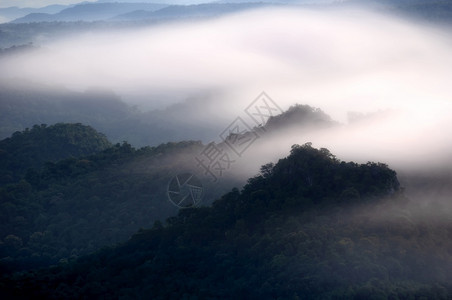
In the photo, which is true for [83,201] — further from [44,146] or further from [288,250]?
[288,250]

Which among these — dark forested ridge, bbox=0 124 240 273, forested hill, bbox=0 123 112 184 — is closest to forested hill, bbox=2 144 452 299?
dark forested ridge, bbox=0 124 240 273

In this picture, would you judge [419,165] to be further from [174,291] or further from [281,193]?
[174,291]

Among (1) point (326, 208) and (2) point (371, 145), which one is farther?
(2) point (371, 145)

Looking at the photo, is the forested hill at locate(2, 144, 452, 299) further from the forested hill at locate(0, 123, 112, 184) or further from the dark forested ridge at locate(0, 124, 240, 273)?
the forested hill at locate(0, 123, 112, 184)

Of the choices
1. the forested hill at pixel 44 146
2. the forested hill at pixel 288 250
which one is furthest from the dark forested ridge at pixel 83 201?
the forested hill at pixel 288 250

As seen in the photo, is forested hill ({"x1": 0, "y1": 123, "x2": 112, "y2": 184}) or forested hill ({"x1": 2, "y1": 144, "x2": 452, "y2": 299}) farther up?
forested hill ({"x1": 0, "y1": 123, "x2": 112, "y2": 184})

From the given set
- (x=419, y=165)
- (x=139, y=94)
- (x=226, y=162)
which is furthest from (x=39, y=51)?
(x=419, y=165)

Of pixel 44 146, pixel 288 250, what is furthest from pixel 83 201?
pixel 288 250
